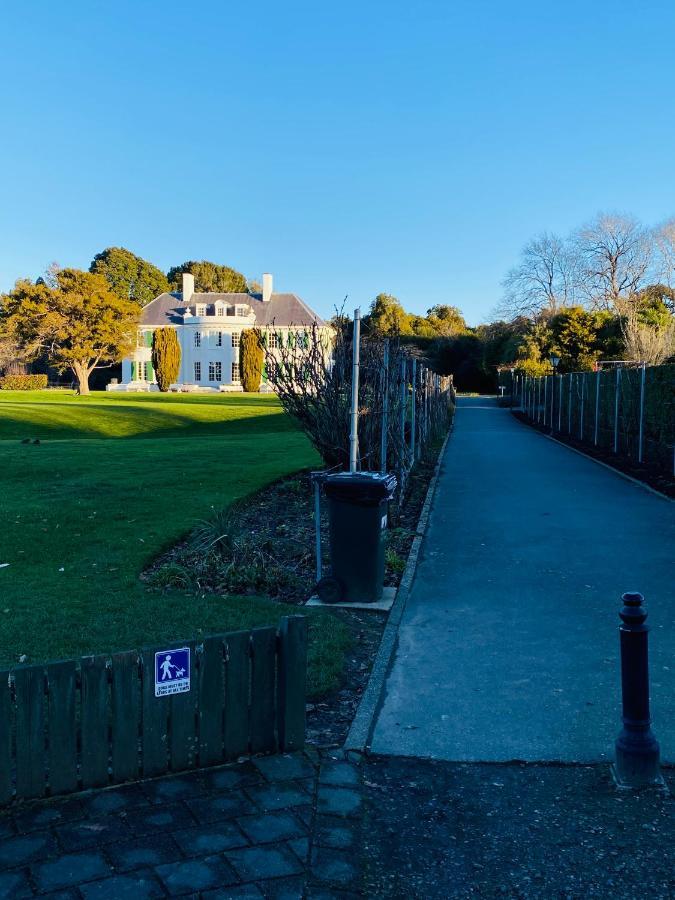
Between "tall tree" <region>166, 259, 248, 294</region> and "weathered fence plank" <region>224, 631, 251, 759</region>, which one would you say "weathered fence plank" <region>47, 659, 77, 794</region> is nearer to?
"weathered fence plank" <region>224, 631, 251, 759</region>

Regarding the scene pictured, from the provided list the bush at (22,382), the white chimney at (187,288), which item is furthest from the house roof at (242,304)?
the bush at (22,382)

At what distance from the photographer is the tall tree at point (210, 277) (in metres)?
97.5

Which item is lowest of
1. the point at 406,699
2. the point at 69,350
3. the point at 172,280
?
the point at 406,699

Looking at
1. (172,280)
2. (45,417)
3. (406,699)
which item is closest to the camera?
(406,699)

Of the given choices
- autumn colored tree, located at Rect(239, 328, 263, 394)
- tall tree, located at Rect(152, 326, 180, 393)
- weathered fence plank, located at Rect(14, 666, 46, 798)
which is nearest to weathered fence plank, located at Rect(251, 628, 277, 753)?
weathered fence plank, located at Rect(14, 666, 46, 798)

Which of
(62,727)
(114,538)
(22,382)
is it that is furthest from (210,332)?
(62,727)

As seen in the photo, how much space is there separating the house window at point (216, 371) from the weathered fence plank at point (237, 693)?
68.9m

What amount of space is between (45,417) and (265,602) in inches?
1018

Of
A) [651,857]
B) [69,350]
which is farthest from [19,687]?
[69,350]

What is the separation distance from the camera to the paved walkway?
447 centimetres

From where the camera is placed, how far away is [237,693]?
402cm

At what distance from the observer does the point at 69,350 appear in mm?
60438

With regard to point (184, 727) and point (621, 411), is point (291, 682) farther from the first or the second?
point (621, 411)

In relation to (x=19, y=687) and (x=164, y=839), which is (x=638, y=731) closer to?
(x=164, y=839)
